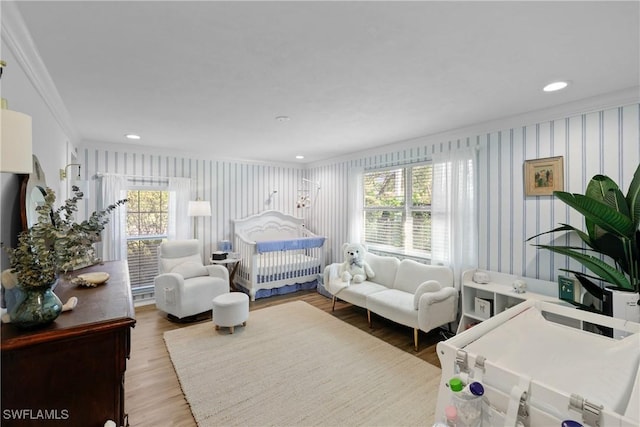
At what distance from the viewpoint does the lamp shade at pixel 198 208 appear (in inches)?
170

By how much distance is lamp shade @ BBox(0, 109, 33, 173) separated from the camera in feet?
2.80

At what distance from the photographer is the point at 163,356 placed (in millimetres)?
2770

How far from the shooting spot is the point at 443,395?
3.70 feet

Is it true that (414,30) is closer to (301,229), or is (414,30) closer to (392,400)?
(392,400)

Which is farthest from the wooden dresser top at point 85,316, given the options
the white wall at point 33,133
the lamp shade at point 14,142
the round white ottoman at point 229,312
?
the round white ottoman at point 229,312

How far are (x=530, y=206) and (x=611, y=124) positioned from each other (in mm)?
866

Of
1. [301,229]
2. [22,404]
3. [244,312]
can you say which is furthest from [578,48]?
[301,229]

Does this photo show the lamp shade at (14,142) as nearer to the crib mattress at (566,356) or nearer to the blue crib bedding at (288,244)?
the crib mattress at (566,356)

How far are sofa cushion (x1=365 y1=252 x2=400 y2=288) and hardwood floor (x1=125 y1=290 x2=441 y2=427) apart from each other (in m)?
0.50

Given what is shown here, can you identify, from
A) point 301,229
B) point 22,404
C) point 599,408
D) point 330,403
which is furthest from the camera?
point 301,229

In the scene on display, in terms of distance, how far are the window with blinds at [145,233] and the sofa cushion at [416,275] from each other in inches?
144

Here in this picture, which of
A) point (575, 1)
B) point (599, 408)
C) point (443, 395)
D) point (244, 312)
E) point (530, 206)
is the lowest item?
point (244, 312)

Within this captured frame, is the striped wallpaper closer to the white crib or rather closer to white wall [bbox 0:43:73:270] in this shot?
the white crib

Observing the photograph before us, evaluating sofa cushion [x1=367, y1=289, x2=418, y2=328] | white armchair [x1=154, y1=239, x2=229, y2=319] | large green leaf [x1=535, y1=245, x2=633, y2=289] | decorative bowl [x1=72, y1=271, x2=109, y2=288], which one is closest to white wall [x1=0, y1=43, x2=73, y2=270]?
decorative bowl [x1=72, y1=271, x2=109, y2=288]
